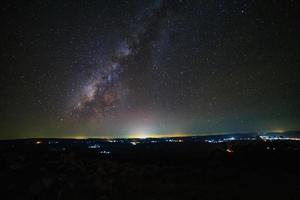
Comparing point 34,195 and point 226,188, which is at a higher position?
point 34,195

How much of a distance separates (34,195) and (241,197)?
11.2 metres

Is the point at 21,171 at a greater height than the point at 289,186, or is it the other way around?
the point at 21,171

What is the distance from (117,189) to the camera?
17250 millimetres

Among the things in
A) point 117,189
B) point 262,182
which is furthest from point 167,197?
point 262,182

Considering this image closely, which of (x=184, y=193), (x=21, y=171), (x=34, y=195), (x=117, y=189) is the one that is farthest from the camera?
(x=21, y=171)

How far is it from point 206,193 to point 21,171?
43.7 feet

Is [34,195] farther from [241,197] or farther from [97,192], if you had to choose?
[241,197]

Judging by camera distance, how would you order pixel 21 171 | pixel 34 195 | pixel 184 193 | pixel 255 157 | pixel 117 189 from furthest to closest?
1. pixel 255 157
2. pixel 21 171
3. pixel 117 189
4. pixel 184 193
5. pixel 34 195

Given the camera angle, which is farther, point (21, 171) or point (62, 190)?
point (21, 171)

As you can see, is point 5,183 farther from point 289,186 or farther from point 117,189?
point 289,186

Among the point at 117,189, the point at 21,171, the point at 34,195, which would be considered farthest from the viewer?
the point at 21,171

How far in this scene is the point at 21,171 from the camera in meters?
19.5

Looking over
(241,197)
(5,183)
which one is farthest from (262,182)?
(5,183)

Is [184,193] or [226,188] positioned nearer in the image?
[184,193]
